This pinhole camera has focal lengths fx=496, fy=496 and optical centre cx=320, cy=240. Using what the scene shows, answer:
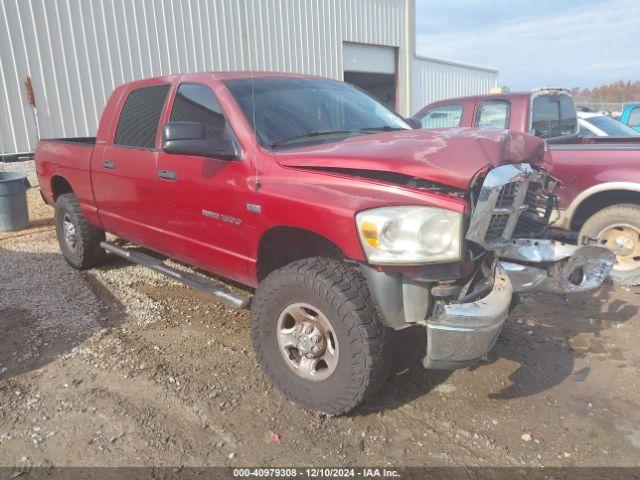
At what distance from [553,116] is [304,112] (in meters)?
4.34

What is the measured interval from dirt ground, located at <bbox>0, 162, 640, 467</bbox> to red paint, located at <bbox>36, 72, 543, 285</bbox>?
2.27ft

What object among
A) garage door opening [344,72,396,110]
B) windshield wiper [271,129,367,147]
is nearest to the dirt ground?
windshield wiper [271,129,367,147]

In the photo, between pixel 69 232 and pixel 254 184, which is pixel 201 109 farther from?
pixel 69 232

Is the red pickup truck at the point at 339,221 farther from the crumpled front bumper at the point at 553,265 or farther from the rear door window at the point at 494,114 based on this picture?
the rear door window at the point at 494,114

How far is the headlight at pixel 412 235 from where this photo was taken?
2.33 meters

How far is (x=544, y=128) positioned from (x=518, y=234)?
3.73 meters

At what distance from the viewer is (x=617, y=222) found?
15.5ft

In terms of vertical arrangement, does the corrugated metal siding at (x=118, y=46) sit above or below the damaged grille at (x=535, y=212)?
above

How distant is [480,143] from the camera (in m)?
2.56

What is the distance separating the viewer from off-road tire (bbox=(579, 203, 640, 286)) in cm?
466

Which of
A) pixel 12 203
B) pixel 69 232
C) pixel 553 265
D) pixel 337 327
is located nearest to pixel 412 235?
pixel 337 327

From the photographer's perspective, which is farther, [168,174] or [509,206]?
[168,174]

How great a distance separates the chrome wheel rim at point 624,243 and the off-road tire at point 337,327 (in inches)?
128

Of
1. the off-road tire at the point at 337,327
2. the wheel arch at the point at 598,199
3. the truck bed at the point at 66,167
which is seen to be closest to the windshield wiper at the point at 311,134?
the off-road tire at the point at 337,327
